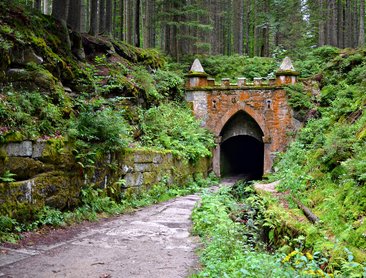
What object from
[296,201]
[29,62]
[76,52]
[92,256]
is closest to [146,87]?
[76,52]

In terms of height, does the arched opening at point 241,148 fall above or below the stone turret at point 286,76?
below

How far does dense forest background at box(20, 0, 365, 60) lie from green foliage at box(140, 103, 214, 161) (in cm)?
492

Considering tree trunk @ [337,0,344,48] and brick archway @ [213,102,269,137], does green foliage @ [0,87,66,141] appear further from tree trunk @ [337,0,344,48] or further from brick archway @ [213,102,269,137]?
tree trunk @ [337,0,344,48]

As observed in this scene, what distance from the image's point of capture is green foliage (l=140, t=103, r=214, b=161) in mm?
12320

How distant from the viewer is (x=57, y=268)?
4.31 m

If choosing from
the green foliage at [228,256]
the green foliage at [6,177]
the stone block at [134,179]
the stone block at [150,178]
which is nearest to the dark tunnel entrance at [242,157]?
the stone block at [150,178]

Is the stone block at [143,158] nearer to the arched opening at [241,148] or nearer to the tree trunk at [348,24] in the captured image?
the arched opening at [241,148]

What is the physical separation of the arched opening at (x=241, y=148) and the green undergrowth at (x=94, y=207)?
6875 millimetres

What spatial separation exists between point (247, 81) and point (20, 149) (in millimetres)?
13194

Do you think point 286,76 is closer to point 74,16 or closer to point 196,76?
point 196,76

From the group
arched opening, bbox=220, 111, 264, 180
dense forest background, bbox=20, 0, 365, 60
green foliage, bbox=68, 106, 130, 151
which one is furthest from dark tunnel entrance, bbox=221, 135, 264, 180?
green foliage, bbox=68, 106, 130, 151

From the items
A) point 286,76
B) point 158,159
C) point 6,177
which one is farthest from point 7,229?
point 286,76

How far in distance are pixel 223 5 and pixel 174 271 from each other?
30204 mm

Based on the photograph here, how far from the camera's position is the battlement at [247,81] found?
55.2 ft
